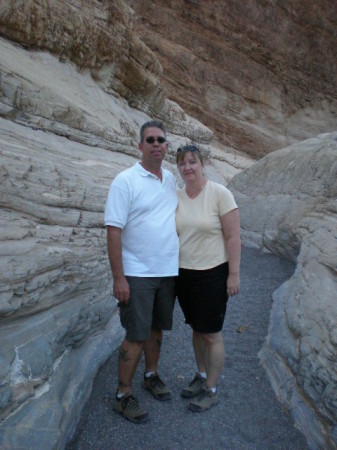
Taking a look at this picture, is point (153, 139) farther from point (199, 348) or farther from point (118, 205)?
point (199, 348)

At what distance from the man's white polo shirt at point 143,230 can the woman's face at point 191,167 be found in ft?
0.92

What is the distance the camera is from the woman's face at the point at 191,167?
296cm

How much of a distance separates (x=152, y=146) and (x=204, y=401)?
80.8 inches

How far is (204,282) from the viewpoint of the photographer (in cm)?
294

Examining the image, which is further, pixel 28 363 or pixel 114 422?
pixel 114 422

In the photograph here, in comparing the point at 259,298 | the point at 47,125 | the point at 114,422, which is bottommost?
the point at 114,422

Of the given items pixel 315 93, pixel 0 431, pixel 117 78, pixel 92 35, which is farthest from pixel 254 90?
pixel 0 431

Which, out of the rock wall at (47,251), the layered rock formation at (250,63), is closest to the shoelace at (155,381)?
the rock wall at (47,251)

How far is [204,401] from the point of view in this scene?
316 centimetres

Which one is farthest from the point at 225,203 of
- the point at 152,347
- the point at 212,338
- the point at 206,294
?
the point at 152,347

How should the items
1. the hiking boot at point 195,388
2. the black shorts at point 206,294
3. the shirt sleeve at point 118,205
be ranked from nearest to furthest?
the shirt sleeve at point 118,205
the black shorts at point 206,294
the hiking boot at point 195,388

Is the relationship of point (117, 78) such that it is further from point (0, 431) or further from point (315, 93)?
point (315, 93)

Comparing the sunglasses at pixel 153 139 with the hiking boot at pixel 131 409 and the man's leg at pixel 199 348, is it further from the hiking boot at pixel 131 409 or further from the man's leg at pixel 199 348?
the hiking boot at pixel 131 409

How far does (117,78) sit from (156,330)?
918 centimetres
